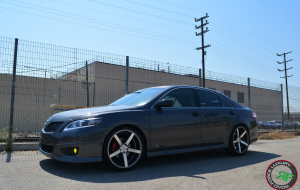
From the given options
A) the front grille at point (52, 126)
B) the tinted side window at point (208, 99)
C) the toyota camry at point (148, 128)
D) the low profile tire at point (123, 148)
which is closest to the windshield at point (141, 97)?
the toyota camry at point (148, 128)

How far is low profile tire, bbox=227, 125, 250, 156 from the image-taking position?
5730 millimetres

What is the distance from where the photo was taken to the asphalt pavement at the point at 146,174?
349cm

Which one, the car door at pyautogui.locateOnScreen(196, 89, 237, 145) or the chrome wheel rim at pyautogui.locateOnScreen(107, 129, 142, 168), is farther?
the car door at pyautogui.locateOnScreen(196, 89, 237, 145)

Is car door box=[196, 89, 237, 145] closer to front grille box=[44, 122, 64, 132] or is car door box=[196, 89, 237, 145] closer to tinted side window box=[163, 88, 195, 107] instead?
tinted side window box=[163, 88, 195, 107]

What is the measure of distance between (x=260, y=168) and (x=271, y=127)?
2262 cm

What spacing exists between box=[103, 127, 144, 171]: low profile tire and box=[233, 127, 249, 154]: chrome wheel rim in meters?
2.45

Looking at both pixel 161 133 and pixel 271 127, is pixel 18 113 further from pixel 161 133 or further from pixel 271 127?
pixel 271 127

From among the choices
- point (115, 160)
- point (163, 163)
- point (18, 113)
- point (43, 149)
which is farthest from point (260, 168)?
point (18, 113)

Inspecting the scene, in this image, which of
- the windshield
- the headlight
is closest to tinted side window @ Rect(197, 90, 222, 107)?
the windshield

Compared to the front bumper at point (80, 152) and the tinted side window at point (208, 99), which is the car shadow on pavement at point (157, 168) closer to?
the front bumper at point (80, 152)

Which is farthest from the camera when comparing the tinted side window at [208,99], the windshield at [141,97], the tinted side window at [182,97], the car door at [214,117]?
the tinted side window at [208,99]

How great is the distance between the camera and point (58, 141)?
4.02 meters

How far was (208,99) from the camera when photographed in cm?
568

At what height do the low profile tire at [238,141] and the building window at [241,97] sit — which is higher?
the building window at [241,97]
